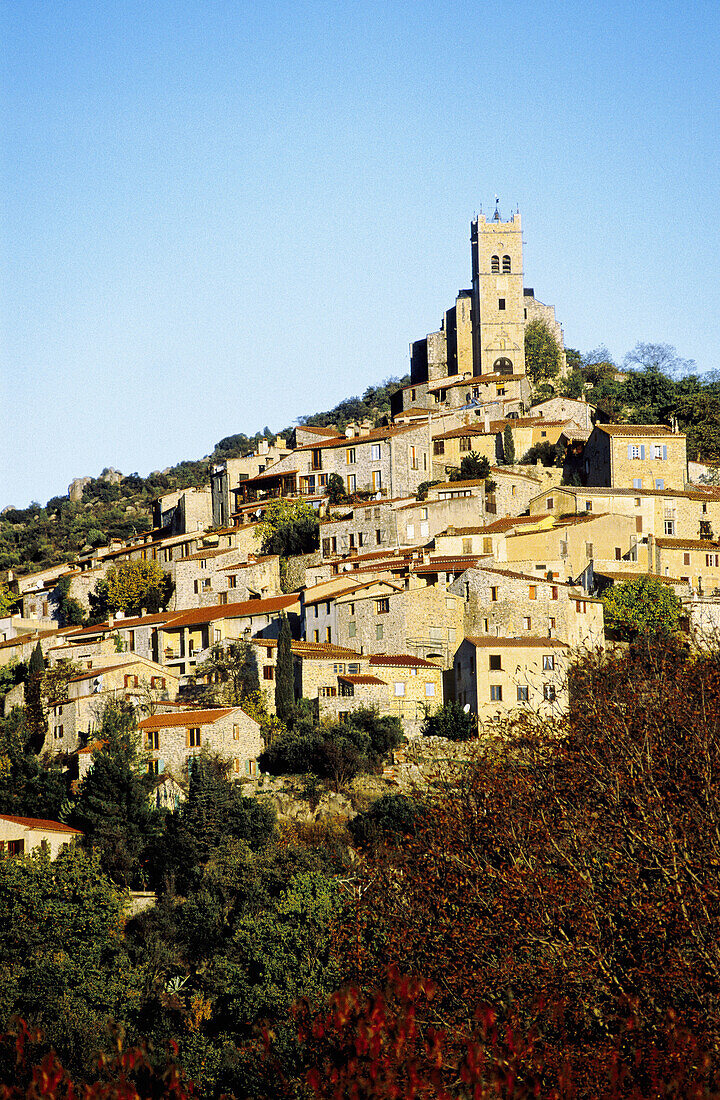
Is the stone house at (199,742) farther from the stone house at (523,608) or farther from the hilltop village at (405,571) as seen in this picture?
the stone house at (523,608)

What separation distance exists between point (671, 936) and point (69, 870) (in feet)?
82.6

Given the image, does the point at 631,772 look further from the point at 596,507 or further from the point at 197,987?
the point at 596,507

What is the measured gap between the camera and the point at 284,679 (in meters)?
51.8

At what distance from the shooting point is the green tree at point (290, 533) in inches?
2749

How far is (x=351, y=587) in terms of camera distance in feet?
186

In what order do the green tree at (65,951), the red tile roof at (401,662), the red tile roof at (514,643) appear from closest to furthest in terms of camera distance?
the green tree at (65,951), the red tile roof at (514,643), the red tile roof at (401,662)

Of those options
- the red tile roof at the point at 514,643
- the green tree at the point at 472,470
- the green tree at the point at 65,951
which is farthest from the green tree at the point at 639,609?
the green tree at the point at 65,951

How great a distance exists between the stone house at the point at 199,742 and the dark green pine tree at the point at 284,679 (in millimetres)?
2386

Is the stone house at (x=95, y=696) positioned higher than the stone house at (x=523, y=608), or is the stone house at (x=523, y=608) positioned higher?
the stone house at (x=523, y=608)

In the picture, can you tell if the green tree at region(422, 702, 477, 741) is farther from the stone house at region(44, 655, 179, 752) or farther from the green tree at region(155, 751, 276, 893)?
the stone house at region(44, 655, 179, 752)

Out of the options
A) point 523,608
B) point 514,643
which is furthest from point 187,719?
point 523,608

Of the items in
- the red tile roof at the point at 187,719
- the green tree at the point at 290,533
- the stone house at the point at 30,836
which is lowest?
the stone house at the point at 30,836

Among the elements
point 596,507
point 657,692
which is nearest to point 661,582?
point 596,507

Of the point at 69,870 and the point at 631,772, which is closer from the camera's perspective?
the point at 631,772
